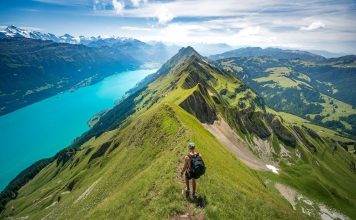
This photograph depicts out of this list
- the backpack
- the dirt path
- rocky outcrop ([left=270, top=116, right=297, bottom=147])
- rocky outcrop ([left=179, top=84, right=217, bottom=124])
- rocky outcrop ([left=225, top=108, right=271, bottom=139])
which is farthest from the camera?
rocky outcrop ([left=270, top=116, right=297, bottom=147])

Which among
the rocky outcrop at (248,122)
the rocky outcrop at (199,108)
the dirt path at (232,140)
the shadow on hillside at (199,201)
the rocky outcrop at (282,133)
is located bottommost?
the rocky outcrop at (282,133)

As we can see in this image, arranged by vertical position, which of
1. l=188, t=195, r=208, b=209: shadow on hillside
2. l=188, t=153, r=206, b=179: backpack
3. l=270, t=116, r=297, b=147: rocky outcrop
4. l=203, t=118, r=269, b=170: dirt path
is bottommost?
l=270, t=116, r=297, b=147: rocky outcrop

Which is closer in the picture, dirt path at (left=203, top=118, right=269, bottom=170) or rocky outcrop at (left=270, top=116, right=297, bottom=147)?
dirt path at (left=203, top=118, right=269, bottom=170)

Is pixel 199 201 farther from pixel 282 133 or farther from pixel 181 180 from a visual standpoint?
pixel 282 133

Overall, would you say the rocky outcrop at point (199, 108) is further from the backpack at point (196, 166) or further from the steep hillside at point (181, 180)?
the backpack at point (196, 166)

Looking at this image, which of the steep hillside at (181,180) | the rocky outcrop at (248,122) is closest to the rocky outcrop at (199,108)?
the steep hillside at (181,180)

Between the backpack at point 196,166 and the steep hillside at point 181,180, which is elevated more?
the backpack at point 196,166

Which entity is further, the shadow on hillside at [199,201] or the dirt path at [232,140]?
the dirt path at [232,140]

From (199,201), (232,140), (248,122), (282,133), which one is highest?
(199,201)

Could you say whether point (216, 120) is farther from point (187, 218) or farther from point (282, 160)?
point (187, 218)

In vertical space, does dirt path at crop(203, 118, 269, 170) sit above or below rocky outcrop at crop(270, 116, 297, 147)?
above

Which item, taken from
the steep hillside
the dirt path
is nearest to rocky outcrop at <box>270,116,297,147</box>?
the steep hillside

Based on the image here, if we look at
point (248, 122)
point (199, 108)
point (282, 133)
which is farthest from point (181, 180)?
point (282, 133)

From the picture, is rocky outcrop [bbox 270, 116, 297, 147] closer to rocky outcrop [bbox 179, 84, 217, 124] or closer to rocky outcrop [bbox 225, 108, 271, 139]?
rocky outcrop [bbox 225, 108, 271, 139]
